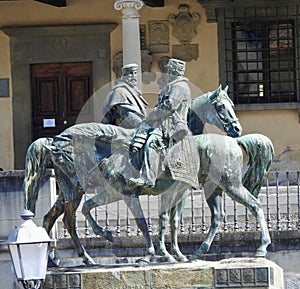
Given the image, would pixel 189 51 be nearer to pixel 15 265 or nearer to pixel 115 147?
pixel 115 147

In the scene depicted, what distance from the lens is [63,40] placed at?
28406 mm

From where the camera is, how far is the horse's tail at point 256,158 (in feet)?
60.6

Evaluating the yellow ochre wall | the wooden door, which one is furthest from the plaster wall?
the wooden door

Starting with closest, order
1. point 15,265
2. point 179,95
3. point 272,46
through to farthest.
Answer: point 15,265 → point 179,95 → point 272,46

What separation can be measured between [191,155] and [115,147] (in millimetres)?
791

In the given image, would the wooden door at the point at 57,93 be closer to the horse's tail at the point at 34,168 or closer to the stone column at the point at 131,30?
the stone column at the point at 131,30

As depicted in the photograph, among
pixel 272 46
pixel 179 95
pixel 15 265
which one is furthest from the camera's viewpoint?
pixel 272 46

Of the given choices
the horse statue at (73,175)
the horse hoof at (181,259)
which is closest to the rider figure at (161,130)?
the horse statue at (73,175)

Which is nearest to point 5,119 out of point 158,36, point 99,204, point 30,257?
point 158,36

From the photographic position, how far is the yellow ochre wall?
2775cm

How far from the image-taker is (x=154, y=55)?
28000 mm

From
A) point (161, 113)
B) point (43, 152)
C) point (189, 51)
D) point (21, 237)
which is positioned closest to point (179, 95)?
point (161, 113)

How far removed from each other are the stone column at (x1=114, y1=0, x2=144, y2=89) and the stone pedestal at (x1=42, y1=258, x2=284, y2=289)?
8560 millimetres

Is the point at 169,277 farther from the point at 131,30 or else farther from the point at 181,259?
the point at 131,30
